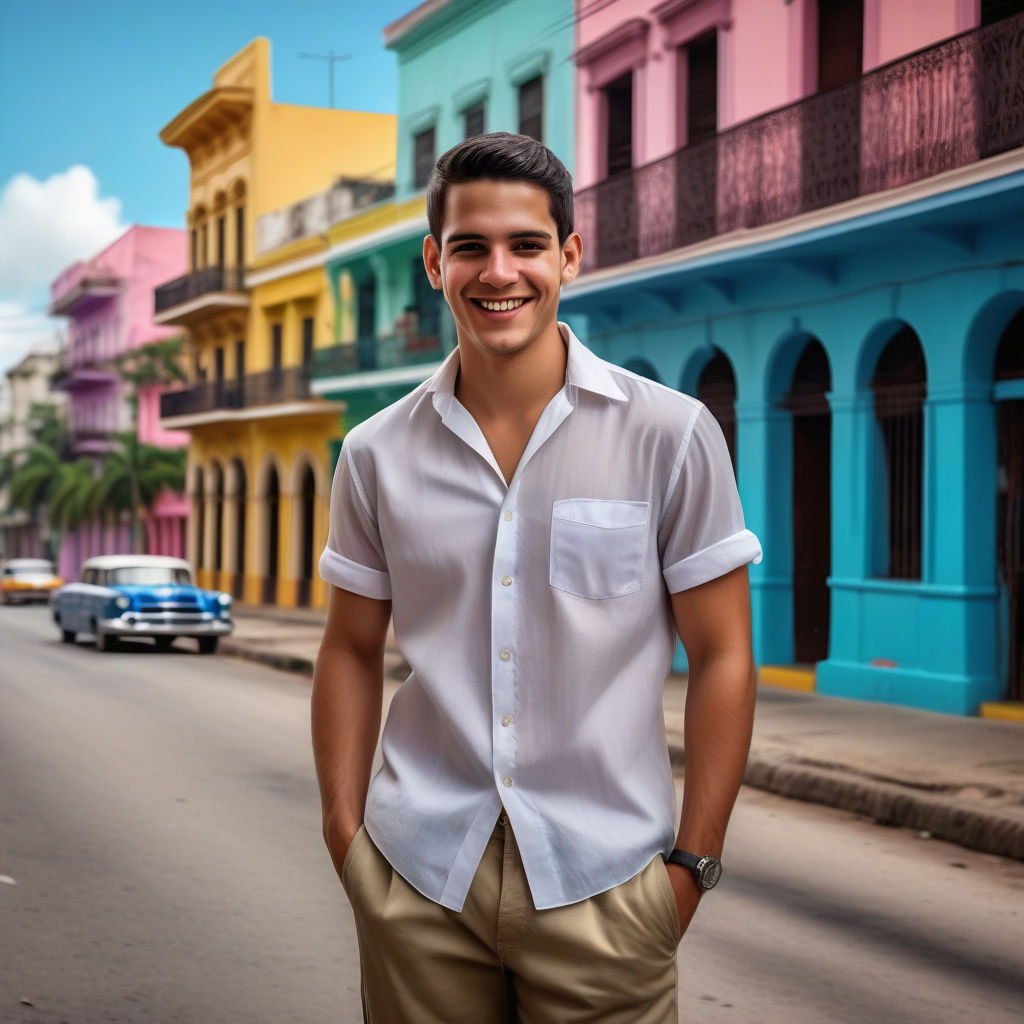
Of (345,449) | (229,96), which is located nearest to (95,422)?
(229,96)

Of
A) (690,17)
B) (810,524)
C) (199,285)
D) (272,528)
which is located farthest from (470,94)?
(199,285)

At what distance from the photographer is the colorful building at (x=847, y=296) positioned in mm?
12500

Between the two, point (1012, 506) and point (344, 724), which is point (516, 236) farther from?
point (1012, 506)

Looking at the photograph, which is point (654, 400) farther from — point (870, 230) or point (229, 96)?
point (229, 96)

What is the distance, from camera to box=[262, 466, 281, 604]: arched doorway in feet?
111

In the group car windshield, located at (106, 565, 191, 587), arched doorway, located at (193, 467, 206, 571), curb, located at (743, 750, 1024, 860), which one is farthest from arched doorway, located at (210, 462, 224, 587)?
curb, located at (743, 750, 1024, 860)

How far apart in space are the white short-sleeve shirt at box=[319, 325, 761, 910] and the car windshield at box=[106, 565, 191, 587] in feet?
61.9

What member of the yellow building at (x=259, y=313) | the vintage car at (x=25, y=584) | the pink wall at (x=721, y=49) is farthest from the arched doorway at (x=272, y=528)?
the pink wall at (x=721, y=49)

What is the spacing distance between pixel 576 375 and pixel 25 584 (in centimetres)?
3901

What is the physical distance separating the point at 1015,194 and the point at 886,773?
4871mm

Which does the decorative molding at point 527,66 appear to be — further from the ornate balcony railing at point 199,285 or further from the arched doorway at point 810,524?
the ornate balcony railing at point 199,285

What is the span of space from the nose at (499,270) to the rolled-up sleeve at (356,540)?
1.12ft

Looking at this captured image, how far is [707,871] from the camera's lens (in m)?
2.11

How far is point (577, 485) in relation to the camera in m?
2.14
